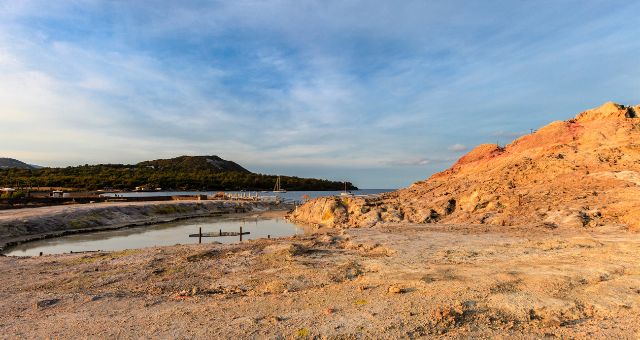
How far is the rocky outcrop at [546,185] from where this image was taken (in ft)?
71.8

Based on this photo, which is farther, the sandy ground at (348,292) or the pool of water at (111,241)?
the pool of water at (111,241)

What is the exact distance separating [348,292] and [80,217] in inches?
1611

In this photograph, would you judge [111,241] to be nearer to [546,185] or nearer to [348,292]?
[348,292]

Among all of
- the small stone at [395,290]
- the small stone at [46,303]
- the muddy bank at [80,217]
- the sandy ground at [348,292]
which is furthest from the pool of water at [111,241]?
the small stone at [395,290]

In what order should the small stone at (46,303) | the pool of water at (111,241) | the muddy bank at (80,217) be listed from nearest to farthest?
the small stone at (46,303) → the pool of water at (111,241) → the muddy bank at (80,217)

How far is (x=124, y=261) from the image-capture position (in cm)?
1692

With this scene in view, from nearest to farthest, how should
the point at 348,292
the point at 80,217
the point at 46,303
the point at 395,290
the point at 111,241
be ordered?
the point at 395,290
the point at 348,292
the point at 46,303
the point at 111,241
the point at 80,217

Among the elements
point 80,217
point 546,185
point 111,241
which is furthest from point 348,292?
point 80,217

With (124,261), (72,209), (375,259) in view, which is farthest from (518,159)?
(72,209)

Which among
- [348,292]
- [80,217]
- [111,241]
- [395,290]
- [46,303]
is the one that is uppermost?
[395,290]

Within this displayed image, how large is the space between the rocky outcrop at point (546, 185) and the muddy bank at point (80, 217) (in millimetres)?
24596

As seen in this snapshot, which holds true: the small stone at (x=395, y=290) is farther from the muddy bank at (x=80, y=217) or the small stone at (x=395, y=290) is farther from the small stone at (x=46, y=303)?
the muddy bank at (x=80, y=217)

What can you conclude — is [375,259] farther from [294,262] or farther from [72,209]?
[72,209]

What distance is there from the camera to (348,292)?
10.2m
